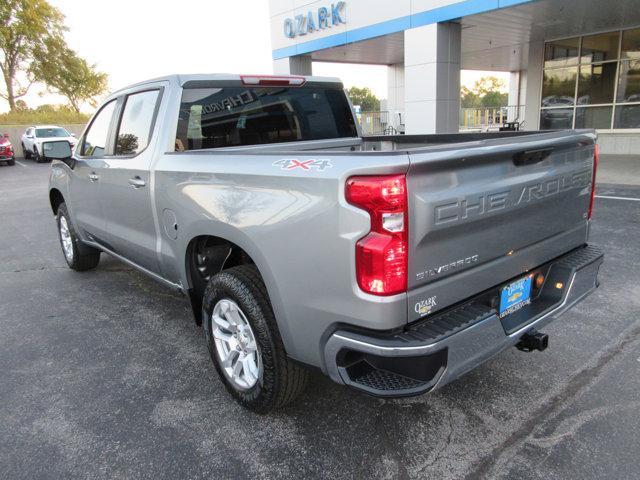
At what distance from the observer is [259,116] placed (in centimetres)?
382

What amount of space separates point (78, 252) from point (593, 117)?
15.9 m

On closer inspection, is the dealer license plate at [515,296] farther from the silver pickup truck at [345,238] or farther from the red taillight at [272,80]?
the red taillight at [272,80]

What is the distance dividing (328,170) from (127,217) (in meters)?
2.46

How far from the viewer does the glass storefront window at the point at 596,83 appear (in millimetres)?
15258

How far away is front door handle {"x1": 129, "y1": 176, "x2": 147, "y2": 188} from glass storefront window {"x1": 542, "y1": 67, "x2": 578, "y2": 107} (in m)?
16.3

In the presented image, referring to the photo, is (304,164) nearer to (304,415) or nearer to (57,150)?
(304,415)

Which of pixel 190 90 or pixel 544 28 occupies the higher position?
pixel 544 28

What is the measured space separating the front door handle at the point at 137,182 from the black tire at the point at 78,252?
6.80 ft

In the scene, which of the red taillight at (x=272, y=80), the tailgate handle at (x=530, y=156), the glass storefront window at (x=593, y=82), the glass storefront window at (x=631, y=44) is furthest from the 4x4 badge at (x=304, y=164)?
the glass storefront window at (x=631, y=44)

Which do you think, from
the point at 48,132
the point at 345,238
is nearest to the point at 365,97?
the point at 48,132

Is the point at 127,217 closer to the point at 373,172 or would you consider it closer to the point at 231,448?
the point at 231,448

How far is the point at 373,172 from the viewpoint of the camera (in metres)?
1.98

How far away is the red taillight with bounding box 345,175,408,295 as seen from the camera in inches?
77.9

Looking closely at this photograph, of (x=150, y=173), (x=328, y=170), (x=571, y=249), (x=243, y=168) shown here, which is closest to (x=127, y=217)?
(x=150, y=173)
